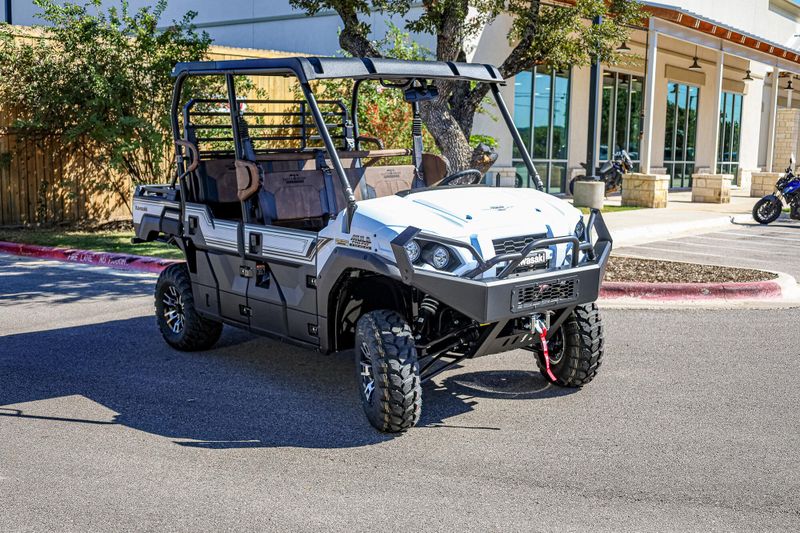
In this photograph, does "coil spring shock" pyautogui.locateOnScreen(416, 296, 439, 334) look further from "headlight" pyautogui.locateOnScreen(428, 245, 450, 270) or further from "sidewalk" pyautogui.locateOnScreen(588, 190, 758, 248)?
"sidewalk" pyautogui.locateOnScreen(588, 190, 758, 248)

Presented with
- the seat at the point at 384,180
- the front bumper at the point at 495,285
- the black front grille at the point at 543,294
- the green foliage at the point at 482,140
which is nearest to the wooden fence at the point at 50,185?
the green foliage at the point at 482,140

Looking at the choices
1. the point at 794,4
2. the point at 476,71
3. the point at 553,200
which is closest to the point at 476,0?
the point at 476,71

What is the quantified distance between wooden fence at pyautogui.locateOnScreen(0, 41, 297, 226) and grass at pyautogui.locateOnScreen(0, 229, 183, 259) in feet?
1.86

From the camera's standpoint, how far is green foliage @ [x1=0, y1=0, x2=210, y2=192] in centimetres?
1437

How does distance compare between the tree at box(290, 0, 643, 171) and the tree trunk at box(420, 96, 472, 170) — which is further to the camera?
the tree trunk at box(420, 96, 472, 170)

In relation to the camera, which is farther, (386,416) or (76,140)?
(76,140)

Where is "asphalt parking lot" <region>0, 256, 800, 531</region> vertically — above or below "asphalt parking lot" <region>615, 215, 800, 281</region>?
below

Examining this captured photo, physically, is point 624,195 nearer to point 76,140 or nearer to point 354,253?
point 76,140

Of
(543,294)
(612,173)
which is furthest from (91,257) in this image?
(612,173)

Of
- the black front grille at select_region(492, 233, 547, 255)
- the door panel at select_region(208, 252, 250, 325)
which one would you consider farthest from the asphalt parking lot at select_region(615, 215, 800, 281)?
the door panel at select_region(208, 252, 250, 325)

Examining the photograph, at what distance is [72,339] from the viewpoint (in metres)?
7.96

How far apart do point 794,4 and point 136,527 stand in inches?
1546

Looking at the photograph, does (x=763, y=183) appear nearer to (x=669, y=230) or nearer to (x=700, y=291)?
(x=669, y=230)

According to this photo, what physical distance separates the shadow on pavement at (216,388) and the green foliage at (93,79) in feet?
23.3
